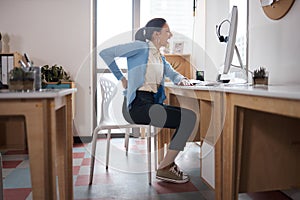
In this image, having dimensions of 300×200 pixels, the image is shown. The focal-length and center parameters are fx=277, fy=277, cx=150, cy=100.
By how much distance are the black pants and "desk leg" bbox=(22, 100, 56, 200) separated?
94 cm

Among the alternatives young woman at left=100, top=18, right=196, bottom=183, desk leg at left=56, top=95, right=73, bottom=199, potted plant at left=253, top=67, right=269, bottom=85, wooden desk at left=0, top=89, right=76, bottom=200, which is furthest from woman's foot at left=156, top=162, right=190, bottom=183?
wooden desk at left=0, top=89, right=76, bottom=200

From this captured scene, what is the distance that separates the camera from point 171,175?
6.62 feet

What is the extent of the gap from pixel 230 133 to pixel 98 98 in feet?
8.50

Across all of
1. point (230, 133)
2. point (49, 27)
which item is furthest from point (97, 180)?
point (49, 27)

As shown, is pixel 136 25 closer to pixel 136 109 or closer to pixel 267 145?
pixel 136 109

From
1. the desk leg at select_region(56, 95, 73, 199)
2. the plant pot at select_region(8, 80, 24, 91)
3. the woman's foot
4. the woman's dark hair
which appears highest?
the woman's dark hair

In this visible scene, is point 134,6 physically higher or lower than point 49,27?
higher

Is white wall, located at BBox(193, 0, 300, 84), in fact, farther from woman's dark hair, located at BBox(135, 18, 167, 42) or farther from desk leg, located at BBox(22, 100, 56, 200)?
desk leg, located at BBox(22, 100, 56, 200)

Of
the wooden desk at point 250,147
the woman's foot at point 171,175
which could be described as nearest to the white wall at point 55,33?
the woman's foot at point 171,175

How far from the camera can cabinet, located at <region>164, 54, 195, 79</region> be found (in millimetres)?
3473

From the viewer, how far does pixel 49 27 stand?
338 cm

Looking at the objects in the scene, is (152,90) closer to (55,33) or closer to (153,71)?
(153,71)

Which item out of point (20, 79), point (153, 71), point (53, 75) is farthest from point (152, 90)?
point (53, 75)

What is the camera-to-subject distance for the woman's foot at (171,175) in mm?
2008
